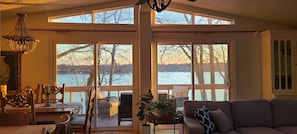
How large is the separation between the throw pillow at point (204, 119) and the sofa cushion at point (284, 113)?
1149 millimetres

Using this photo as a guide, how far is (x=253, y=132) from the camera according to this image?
3.86 meters

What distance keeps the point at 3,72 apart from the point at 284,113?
5011 millimetres

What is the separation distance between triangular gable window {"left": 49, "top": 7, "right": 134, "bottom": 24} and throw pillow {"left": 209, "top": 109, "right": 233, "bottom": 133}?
3.00 m

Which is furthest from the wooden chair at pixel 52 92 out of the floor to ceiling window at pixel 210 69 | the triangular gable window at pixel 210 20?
the triangular gable window at pixel 210 20

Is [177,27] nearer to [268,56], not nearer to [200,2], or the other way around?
[200,2]

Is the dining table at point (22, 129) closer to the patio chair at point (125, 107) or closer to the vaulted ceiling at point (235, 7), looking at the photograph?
the vaulted ceiling at point (235, 7)

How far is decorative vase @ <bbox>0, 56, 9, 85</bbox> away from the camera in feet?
17.8

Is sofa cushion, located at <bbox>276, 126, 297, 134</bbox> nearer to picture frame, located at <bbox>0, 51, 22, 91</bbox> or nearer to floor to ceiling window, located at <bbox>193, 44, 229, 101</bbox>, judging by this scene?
floor to ceiling window, located at <bbox>193, 44, 229, 101</bbox>

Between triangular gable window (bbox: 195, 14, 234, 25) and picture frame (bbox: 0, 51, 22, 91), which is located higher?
triangular gable window (bbox: 195, 14, 234, 25)

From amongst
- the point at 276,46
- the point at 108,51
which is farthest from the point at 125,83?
the point at 276,46

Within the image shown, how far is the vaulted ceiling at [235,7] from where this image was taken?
190 inches

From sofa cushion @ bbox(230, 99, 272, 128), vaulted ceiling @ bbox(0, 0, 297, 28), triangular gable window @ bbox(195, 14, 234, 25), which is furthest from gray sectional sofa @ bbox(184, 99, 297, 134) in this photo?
triangular gable window @ bbox(195, 14, 234, 25)

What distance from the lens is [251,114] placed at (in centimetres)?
429

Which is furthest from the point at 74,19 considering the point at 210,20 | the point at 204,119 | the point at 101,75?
the point at 204,119
